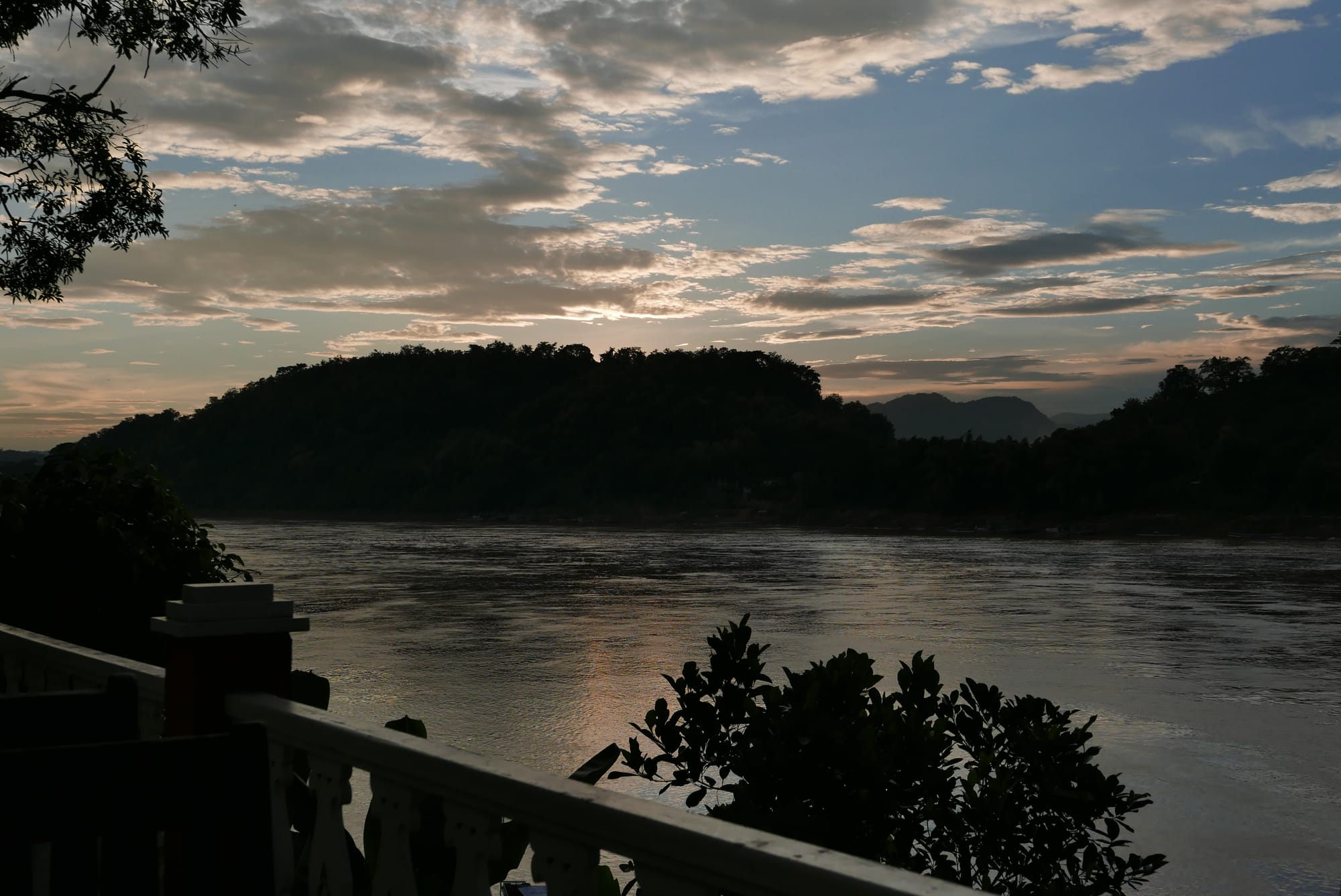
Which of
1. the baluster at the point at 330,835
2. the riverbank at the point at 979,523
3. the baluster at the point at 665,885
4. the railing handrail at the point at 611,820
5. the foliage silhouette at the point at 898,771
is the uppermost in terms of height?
the railing handrail at the point at 611,820

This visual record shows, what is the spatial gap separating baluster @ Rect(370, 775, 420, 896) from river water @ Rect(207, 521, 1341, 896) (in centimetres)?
710

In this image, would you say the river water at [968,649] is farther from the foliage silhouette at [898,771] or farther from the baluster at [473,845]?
the baluster at [473,845]

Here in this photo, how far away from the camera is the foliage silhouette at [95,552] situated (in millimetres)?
7602

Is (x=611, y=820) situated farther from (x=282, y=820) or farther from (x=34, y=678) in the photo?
(x=34, y=678)

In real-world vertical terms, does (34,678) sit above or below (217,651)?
below

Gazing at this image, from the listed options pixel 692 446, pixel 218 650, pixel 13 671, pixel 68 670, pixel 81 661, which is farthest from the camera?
pixel 692 446

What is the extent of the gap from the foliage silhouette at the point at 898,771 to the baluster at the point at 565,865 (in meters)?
1.80

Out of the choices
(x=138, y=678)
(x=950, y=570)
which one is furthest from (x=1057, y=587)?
(x=138, y=678)

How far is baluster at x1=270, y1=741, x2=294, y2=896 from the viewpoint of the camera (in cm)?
279

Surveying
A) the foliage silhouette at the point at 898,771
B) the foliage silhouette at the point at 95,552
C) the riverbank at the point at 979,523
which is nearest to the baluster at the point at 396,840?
the foliage silhouette at the point at 898,771

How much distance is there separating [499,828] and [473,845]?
0.23ft

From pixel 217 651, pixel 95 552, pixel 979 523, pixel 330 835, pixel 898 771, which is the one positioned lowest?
pixel 979 523

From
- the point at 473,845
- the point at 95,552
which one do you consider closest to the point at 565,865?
the point at 473,845

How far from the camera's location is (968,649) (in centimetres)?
1966
